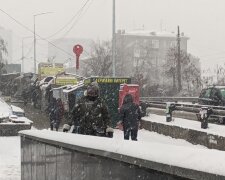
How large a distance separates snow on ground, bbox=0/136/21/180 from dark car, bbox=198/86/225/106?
8540mm

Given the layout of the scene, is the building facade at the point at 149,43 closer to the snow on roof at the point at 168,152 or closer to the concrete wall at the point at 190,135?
the concrete wall at the point at 190,135

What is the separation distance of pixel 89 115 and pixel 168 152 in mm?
4535

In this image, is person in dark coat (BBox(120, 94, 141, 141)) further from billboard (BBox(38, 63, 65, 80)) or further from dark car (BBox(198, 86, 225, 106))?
billboard (BBox(38, 63, 65, 80))

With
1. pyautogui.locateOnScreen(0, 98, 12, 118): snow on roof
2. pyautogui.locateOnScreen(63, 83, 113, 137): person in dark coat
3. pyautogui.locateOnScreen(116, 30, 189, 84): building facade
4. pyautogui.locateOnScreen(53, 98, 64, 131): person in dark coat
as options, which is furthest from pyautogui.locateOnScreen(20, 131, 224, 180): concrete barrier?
pyautogui.locateOnScreen(116, 30, 189, 84): building facade

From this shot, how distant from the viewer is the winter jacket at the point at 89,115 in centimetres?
834

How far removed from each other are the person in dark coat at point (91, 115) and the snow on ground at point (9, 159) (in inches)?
80.0

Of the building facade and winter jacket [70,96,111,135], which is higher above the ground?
the building facade

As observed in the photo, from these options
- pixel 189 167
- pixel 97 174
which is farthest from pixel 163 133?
pixel 189 167

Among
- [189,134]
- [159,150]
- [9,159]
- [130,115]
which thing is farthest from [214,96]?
[159,150]

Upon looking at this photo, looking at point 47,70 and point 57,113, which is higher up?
point 47,70

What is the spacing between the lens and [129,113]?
14.9 meters

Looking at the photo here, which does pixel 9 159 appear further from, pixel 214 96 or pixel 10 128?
pixel 214 96

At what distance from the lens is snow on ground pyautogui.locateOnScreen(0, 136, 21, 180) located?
10094 millimetres

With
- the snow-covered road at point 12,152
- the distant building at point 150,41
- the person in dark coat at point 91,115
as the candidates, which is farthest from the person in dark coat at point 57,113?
the distant building at point 150,41
